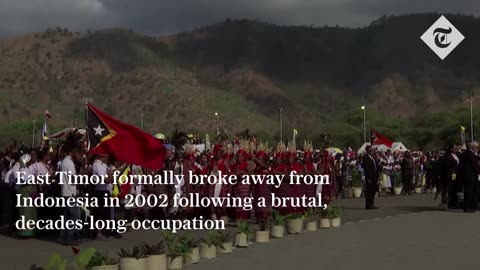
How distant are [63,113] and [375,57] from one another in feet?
193

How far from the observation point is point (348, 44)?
444 feet

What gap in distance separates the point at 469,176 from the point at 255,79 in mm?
99828

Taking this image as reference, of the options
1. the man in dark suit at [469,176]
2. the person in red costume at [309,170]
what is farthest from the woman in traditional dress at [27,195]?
the man in dark suit at [469,176]

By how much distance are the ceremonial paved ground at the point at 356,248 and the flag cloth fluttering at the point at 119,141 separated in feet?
5.37

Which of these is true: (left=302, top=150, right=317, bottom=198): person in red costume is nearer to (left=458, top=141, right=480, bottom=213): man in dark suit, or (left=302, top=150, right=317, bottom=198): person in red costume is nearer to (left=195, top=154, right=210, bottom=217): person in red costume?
(left=195, top=154, right=210, bottom=217): person in red costume

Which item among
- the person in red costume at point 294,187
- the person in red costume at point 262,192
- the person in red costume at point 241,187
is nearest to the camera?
the person in red costume at point 262,192

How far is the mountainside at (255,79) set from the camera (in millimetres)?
91875

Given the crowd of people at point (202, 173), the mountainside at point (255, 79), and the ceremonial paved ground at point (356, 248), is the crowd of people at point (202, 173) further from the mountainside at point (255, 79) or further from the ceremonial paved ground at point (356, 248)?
the mountainside at point (255, 79)

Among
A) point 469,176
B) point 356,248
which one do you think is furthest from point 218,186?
point 469,176

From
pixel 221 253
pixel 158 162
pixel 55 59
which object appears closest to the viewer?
pixel 221 253

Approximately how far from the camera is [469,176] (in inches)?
768

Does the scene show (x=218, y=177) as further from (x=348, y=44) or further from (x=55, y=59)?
(x=348, y=44)

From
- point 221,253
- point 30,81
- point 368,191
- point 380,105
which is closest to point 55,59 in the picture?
point 30,81

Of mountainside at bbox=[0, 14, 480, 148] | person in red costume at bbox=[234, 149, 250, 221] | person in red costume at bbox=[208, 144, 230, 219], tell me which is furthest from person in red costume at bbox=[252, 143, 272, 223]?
mountainside at bbox=[0, 14, 480, 148]
